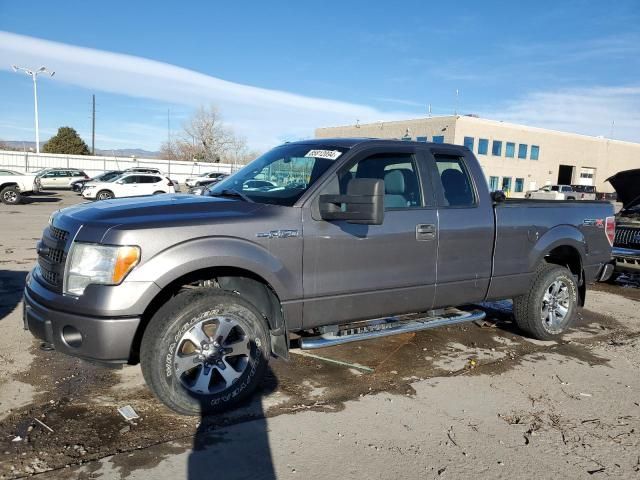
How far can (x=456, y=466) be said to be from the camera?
3109 millimetres

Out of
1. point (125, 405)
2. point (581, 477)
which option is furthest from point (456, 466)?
point (125, 405)

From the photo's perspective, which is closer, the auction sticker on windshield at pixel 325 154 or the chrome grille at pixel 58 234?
the chrome grille at pixel 58 234

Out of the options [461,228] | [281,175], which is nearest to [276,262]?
[281,175]

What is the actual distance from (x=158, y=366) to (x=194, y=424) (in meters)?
0.47

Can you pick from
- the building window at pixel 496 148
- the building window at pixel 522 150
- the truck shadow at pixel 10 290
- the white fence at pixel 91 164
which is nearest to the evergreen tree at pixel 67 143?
the white fence at pixel 91 164

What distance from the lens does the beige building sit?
165 feet

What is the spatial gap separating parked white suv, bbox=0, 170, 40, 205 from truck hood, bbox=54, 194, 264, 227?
23.4 meters

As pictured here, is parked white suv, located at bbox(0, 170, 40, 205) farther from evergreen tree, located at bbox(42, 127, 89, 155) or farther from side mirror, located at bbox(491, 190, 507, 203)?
evergreen tree, located at bbox(42, 127, 89, 155)

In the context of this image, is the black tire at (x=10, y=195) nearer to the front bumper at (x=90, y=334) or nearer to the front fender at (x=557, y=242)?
the front bumper at (x=90, y=334)

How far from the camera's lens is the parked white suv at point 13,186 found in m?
23.8

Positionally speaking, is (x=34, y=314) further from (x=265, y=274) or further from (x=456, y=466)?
(x=456, y=466)

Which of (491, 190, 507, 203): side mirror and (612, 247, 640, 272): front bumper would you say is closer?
(491, 190, 507, 203): side mirror

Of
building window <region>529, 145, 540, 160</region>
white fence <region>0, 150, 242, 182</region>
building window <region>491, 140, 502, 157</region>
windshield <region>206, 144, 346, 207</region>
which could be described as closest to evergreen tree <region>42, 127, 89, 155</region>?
white fence <region>0, 150, 242, 182</region>

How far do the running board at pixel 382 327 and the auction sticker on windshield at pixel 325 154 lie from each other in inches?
54.8
